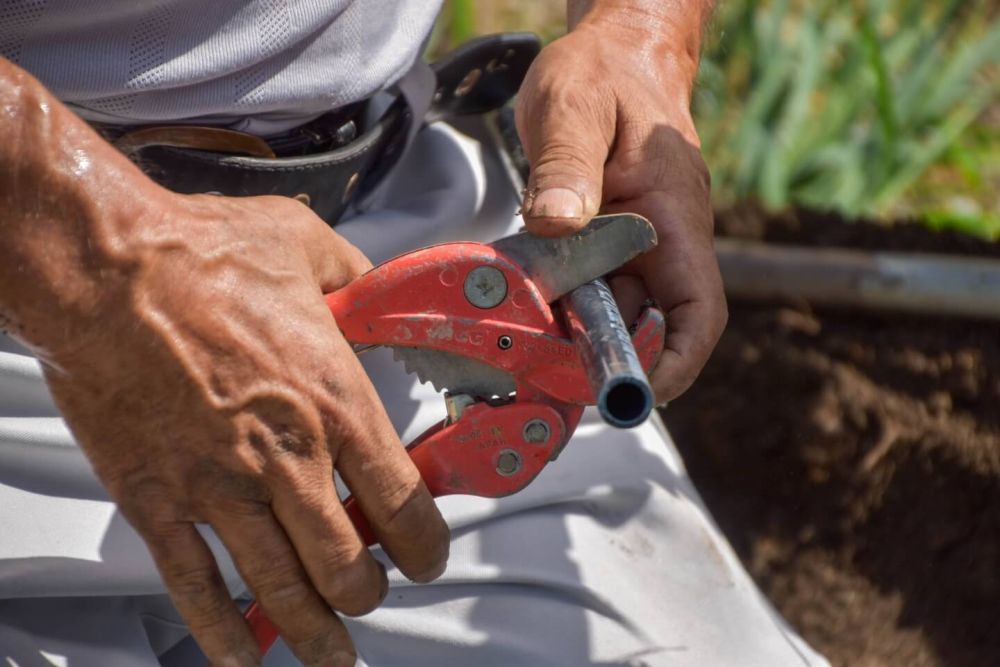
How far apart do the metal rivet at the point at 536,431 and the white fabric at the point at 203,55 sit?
1.41ft

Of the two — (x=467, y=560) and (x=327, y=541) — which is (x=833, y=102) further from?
(x=327, y=541)

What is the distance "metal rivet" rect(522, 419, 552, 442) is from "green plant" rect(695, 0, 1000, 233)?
152 centimetres

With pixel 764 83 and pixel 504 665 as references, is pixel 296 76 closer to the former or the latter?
pixel 504 665

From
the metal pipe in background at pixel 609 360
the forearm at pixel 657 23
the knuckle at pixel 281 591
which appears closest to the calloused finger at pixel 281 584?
the knuckle at pixel 281 591

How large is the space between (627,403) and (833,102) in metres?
1.97

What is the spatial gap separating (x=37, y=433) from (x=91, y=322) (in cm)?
29

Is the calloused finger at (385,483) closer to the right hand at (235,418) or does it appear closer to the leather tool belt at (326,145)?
the right hand at (235,418)

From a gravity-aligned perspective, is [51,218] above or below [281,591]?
above

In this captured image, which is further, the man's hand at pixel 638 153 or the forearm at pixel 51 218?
the man's hand at pixel 638 153

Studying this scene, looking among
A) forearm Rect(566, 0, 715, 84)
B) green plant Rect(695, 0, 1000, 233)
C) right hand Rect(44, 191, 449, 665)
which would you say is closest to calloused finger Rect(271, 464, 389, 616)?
right hand Rect(44, 191, 449, 665)

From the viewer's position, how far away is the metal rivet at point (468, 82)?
1.48 meters

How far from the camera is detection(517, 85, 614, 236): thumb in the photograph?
3.39 feet

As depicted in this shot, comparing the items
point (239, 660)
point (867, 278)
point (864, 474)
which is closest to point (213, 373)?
point (239, 660)

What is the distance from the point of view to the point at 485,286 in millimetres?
1010
